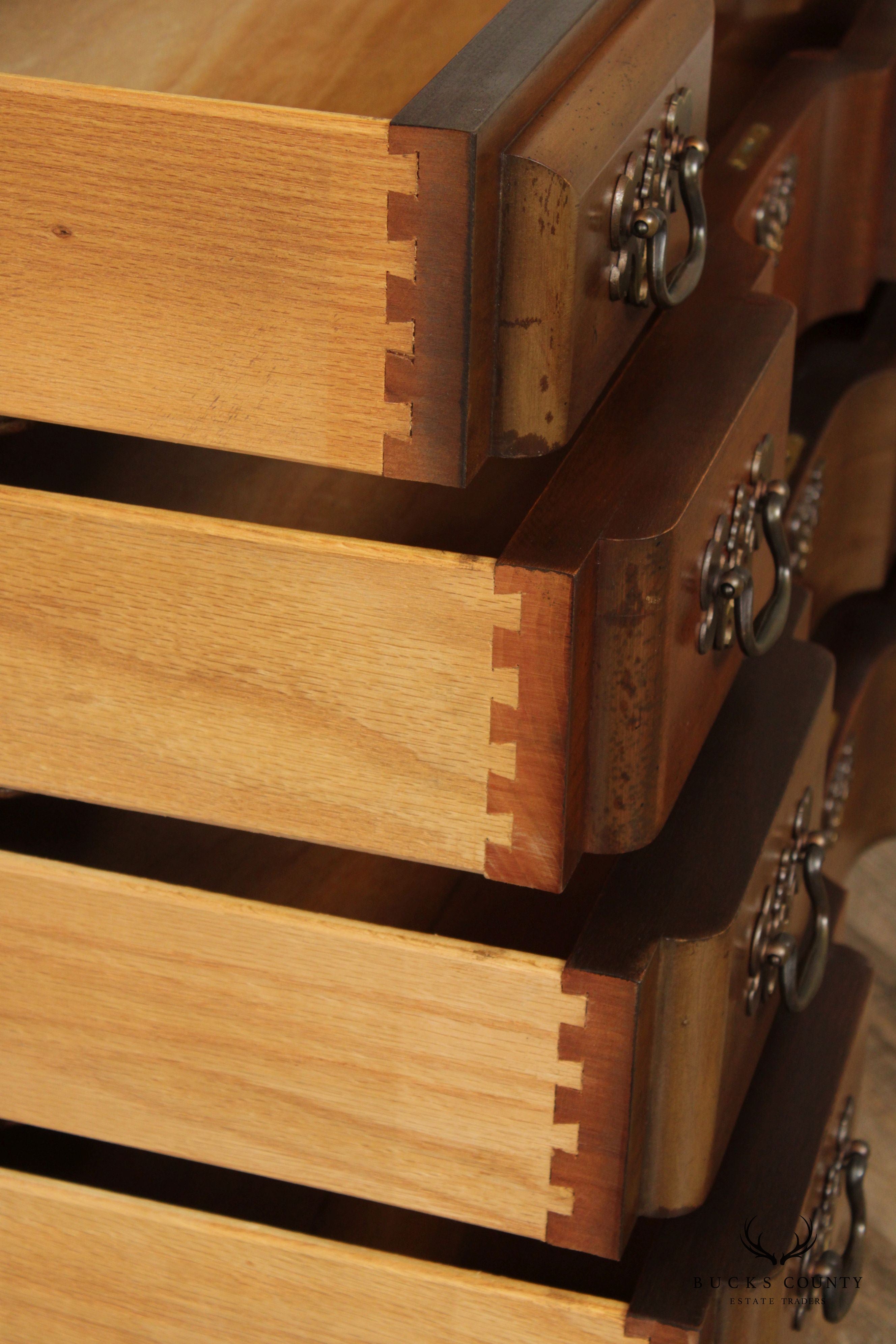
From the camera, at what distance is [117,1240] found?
0.60m

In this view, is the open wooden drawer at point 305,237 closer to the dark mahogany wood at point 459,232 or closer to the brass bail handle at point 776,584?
the dark mahogany wood at point 459,232

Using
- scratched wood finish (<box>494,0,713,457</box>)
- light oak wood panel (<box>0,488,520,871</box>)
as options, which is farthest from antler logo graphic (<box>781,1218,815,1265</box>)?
scratched wood finish (<box>494,0,713,457</box>)

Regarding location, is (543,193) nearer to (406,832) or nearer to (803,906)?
(406,832)

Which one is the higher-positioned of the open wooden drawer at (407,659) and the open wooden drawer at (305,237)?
the open wooden drawer at (305,237)

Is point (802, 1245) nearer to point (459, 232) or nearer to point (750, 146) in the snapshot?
point (459, 232)

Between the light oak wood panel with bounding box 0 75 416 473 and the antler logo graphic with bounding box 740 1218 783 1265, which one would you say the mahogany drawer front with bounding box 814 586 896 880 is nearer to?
the antler logo graphic with bounding box 740 1218 783 1265

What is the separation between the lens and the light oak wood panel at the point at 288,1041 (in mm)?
523


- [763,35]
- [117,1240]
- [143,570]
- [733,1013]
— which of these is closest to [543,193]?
[143,570]

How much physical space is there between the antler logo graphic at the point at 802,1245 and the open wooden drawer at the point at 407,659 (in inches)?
7.2

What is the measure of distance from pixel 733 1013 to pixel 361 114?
333mm

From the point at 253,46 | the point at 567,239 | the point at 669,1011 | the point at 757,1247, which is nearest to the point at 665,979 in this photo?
the point at 669,1011

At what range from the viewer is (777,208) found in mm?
815

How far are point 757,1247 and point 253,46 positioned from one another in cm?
46

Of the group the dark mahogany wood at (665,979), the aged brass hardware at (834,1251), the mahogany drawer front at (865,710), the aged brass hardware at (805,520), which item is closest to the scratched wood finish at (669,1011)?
the dark mahogany wood at (665,979)
